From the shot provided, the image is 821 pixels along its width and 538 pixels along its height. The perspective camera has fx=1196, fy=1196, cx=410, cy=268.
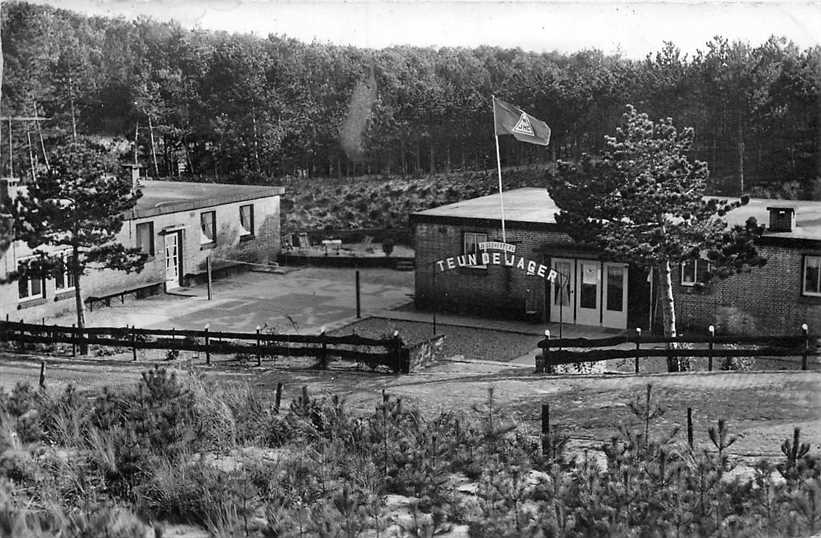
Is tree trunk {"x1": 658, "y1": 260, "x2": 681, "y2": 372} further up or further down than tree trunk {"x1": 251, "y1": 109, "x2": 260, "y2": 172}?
further down

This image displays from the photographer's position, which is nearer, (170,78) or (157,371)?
(157,371)

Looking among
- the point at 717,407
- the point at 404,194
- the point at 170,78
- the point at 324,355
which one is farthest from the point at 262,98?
the point at 717,407

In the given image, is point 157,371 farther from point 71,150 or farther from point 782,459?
point 782,459

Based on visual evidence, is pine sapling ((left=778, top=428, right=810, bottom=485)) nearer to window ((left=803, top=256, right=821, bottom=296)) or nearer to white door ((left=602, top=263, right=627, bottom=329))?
window ((left=803, top=256, right=821, bottom=296))

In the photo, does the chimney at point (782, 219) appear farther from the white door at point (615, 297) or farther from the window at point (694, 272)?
the white door at point (615, 297)

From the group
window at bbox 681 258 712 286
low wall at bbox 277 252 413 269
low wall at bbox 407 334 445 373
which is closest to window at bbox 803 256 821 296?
window at bbox 681 258 712 286

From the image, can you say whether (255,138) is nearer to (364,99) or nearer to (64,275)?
(364,99)

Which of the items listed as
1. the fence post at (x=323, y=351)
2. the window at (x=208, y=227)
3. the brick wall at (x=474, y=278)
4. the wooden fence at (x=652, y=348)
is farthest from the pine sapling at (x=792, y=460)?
the window at (x=208, y=227)
